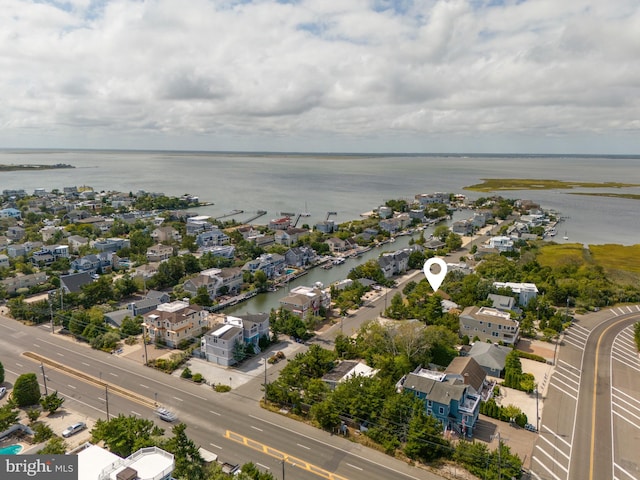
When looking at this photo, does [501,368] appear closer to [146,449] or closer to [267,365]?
[267,365]

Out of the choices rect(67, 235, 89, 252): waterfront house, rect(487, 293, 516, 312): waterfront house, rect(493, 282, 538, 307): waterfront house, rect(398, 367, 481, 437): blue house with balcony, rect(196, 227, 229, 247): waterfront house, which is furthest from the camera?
rect(196, 227, 229, 247): waterfront house

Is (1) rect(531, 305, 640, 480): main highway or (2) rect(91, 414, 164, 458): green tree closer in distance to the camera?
(2) rect(91, 414, 164, 458): green tree

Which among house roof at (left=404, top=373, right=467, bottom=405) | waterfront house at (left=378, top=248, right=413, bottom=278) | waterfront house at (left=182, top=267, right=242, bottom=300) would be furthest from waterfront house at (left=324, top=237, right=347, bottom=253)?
house roof at (left=404, top=373, right=467, bottom=405)

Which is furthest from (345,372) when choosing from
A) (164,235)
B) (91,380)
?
(164,235)

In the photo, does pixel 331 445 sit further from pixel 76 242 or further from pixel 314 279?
pixel 76 242

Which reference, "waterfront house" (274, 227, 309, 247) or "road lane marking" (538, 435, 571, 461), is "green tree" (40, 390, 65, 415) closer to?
"road lane marking" (538, 435, 571, 461)

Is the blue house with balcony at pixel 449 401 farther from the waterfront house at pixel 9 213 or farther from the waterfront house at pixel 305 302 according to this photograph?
the waterfront house at pixel 9 213

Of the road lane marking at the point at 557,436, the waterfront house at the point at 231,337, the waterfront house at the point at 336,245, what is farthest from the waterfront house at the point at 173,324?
the waterfront house at the point at 336,245
